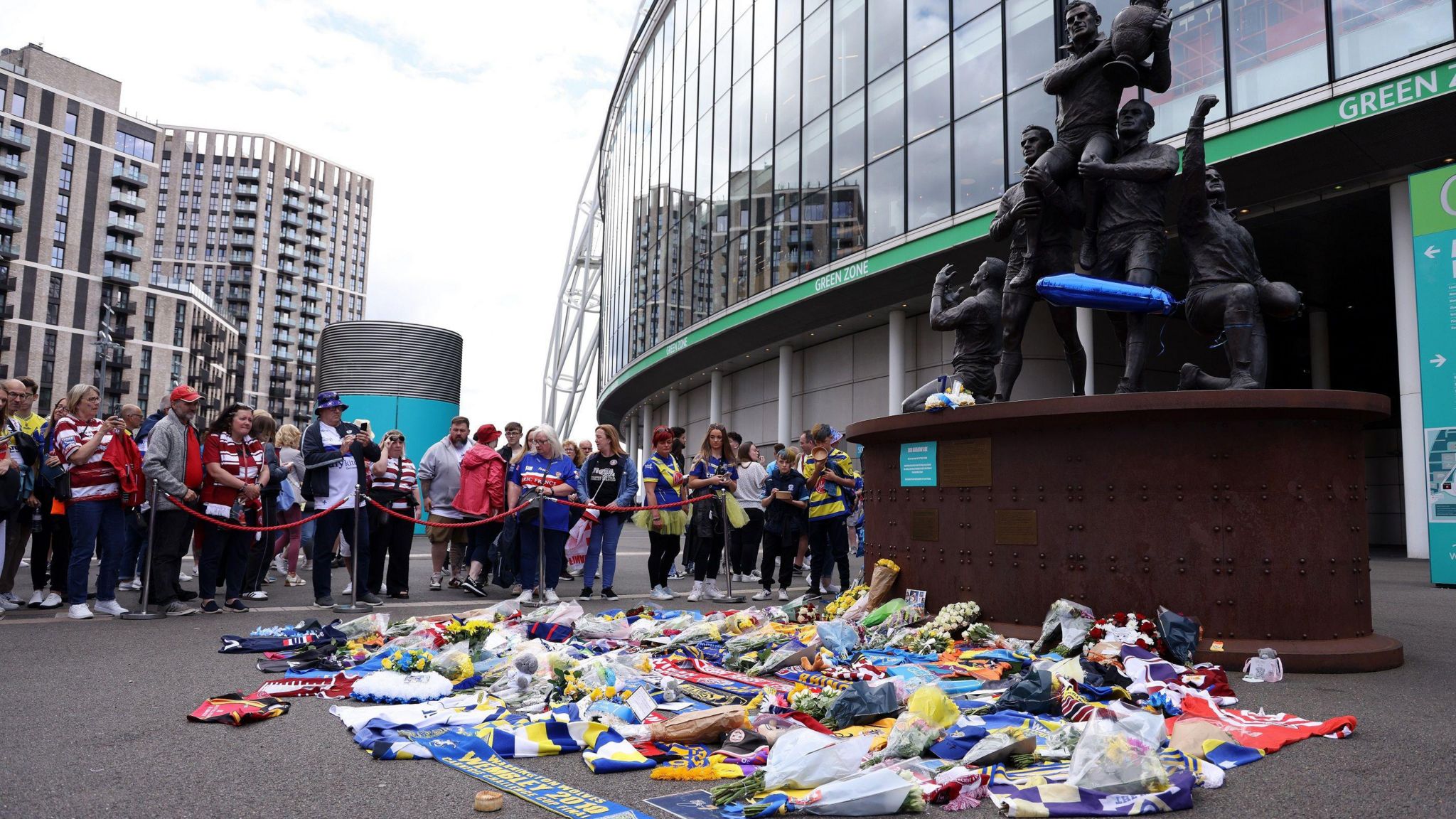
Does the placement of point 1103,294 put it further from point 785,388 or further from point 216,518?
point 785,388

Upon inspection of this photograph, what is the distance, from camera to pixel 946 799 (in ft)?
10.5

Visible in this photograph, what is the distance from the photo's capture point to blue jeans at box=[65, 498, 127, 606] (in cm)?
777

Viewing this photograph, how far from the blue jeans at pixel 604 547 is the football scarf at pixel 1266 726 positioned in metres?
6.89

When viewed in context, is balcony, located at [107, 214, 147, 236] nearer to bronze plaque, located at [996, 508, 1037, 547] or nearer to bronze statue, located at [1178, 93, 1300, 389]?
bronze plaque, located at [996, 508, 1037, 547]

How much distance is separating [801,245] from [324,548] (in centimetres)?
1833

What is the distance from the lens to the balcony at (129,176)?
86812 millimetres

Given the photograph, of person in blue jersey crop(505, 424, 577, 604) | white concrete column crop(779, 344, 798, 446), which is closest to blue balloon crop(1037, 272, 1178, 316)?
person in blue jersey crop(505, 424, 577, 604)

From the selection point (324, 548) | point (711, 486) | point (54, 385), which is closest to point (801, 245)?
point (711, 486)

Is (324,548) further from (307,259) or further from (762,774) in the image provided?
(307,259)

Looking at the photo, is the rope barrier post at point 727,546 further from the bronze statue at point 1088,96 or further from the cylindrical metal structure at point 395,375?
the cylindrical metal structure at point 395,375

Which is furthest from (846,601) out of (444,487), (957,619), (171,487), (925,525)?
(171,487)

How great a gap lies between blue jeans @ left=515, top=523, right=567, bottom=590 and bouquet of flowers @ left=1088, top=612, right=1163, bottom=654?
565 cm

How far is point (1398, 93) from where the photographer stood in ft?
44.3

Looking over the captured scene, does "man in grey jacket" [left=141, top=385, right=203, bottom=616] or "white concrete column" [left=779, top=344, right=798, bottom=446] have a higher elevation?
→ "white concrete column" [left=779, top=344, right=798, bottom=446]
